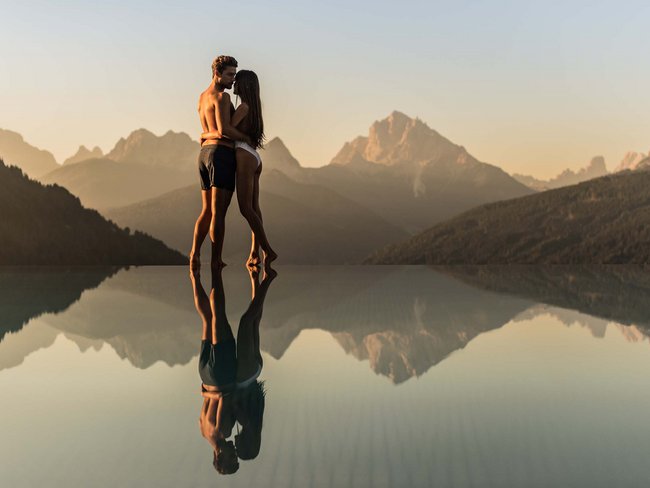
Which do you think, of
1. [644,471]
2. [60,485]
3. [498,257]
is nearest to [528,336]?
[644,471]

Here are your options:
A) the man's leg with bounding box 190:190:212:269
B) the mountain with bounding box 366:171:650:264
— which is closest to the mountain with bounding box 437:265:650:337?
the man's leg with bounding box 190:190:212:269

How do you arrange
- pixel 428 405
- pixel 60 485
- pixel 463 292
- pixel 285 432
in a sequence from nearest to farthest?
1. pixel 60 485
2. pixel 285 432
3. pixel 428 405
4. pixel 463 292

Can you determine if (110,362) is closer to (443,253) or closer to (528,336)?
(528,336)

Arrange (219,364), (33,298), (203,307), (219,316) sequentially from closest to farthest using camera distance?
(219,364)
(219,316)
(203,307)
(33,298)

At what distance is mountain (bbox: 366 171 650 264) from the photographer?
345 feet

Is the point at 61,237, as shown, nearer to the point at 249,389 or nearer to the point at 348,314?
the point at 348,314

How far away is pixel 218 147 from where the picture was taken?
6488mm

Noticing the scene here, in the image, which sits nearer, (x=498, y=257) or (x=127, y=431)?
(x=127, y=431)

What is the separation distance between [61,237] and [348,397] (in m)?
54.7

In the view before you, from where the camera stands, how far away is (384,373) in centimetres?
279

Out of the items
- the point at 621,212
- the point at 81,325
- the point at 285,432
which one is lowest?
the point at 285,432

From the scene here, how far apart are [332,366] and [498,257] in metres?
115

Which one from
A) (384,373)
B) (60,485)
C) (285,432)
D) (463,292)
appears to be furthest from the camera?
A: (463,292)

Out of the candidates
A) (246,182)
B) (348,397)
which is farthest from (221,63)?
(348,397)
